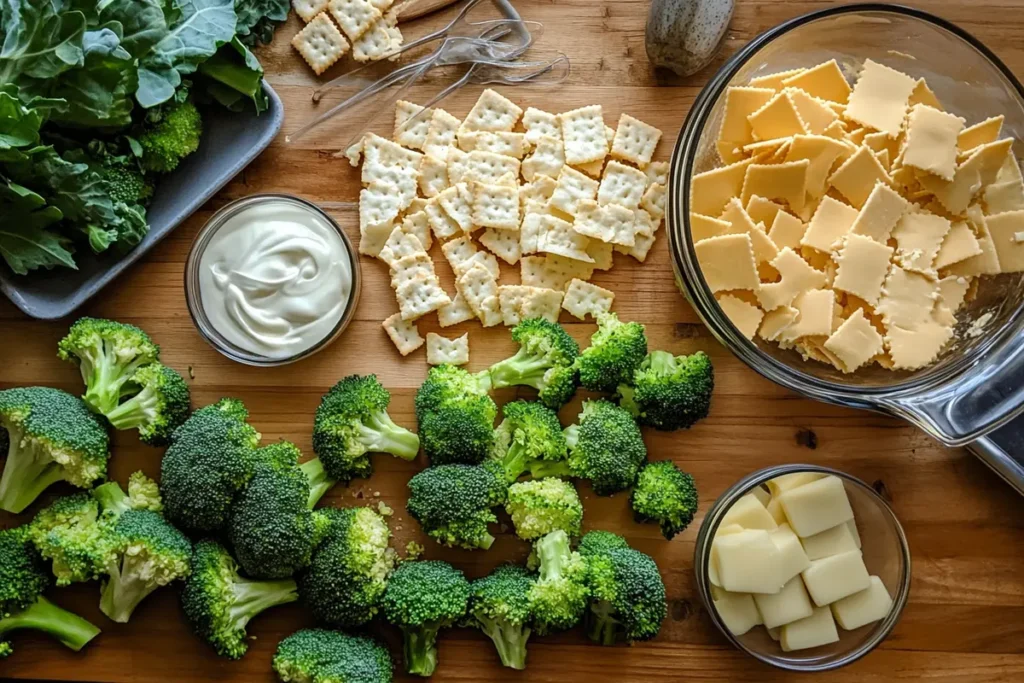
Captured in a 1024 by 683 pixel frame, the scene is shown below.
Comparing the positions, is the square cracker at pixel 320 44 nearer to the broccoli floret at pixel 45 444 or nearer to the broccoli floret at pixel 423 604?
the broccoli floret at pixel 45 444

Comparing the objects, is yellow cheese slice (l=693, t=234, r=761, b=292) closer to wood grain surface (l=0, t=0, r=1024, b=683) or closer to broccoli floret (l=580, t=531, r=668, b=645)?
wood grain surface (l=0, t=0, r=1024, b=683)

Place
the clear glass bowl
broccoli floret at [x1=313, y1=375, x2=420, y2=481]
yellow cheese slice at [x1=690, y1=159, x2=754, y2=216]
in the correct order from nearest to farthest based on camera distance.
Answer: the clear glass bowl
yellow cheese slice at [x1=690, y1=159, x2=754, y2=216]
broccoli floret at [x1=313, y1=375, x2=420, y2=481]

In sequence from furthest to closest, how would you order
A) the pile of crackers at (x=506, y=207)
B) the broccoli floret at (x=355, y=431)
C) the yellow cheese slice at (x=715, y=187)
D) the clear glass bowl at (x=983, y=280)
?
the pile of crackers at (x=506, y=207) → the broccoli floret at (x=355, y=431) → the yellow cheese slice at (x=715, y=187) → the clear glass bowl at (x=983, y=280)

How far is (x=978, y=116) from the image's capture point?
1847mm

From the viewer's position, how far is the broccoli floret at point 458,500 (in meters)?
1.81

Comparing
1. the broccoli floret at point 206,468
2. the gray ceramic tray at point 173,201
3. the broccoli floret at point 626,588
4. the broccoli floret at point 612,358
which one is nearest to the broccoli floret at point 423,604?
the broccoli floret at point 626,588

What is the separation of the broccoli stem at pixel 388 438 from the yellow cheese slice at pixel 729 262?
742 millimetres

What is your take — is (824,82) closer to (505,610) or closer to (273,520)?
(505,610)

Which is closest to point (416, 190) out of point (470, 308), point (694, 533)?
point (470, 308)

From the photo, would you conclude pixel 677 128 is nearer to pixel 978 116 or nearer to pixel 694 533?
pixel 978 116

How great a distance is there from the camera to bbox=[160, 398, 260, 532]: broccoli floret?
1806mm

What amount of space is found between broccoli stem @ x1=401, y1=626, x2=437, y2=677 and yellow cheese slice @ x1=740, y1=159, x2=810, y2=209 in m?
1.15

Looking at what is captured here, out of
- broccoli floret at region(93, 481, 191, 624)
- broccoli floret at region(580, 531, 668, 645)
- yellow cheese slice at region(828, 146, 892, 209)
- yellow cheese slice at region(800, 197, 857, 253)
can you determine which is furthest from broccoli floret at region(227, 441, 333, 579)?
yellow cheese slice at region(828, 146, 892, 209)

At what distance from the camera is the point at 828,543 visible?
6.15ft
